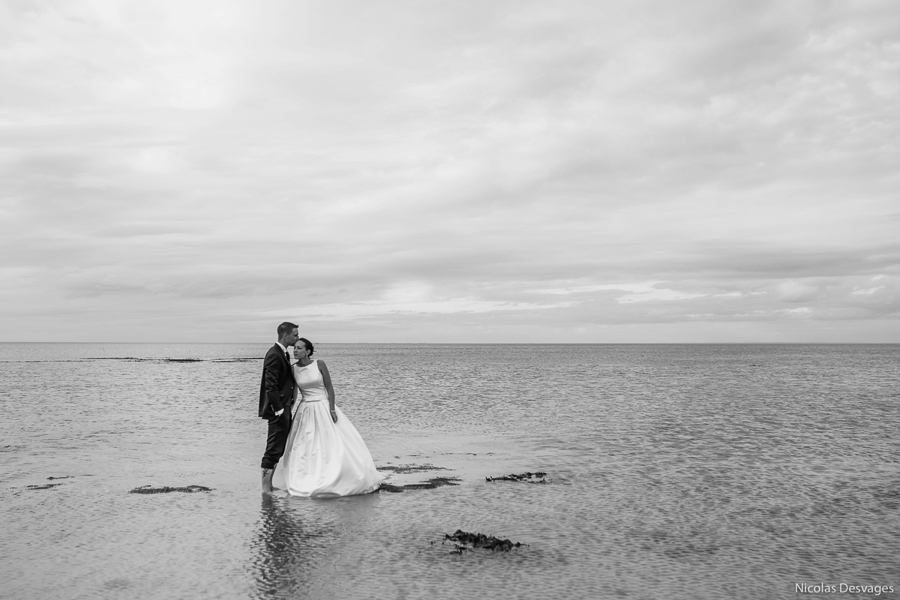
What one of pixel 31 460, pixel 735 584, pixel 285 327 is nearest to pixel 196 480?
pixel 285 327

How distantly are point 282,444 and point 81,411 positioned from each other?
2146 cm

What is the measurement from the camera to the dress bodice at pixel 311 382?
11.3m

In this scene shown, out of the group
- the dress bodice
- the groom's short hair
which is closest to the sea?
the dress bodice

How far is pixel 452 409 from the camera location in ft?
97.4

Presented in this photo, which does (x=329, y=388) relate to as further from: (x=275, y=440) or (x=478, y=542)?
(x=478, y=542)

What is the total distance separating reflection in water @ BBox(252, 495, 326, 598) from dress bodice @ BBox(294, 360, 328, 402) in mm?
1799

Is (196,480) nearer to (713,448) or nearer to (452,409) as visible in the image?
(713,448)

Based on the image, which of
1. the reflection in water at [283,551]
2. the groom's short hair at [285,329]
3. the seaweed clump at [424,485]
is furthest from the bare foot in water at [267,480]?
the groom's short hair at [285,329]

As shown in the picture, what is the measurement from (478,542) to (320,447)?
373 cm

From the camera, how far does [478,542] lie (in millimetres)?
8516

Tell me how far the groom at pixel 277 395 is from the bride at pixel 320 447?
165mm

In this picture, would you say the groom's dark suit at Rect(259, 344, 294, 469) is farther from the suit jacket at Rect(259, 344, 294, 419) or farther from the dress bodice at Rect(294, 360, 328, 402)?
the dress bodice at Rect(294, 360, 328, 402)

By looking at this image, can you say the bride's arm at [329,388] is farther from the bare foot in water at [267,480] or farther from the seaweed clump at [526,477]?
the seaweed clump at [526,477]

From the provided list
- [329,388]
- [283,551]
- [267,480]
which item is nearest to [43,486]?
[267,480]
